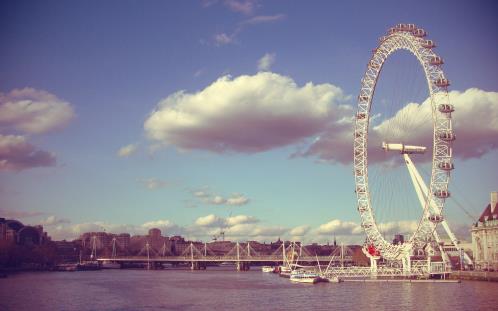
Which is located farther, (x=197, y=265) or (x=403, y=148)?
(x=197, y=265)

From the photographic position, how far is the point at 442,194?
54.2 metres

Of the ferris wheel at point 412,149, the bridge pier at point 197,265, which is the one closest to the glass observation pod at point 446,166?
the ferris wheel at point 412,149

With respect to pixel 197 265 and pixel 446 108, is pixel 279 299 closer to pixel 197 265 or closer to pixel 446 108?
pixel 446 108

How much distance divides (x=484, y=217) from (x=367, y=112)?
21.8 metres

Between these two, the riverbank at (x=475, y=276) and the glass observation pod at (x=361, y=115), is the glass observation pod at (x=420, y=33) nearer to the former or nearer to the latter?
the glass observation pod at (x=361, y=115)

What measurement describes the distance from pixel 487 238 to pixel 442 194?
19.4 m

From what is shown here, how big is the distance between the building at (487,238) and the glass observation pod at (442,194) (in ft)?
56.0

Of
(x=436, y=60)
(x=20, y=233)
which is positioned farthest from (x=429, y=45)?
(x=20, y=233)

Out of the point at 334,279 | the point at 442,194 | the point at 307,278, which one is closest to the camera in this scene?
the point at 442,194

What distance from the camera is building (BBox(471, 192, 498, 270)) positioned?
221 feet

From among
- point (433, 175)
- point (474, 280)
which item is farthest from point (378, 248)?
point (433, 175)

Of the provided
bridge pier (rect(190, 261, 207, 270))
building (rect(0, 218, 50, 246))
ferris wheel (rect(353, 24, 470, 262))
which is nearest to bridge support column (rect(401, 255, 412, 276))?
ferris wheel (rect(353, 24, 470, 262))

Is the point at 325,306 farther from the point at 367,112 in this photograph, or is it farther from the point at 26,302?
the point at 367,112

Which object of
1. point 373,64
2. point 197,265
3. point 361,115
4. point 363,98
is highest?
point 373,64
